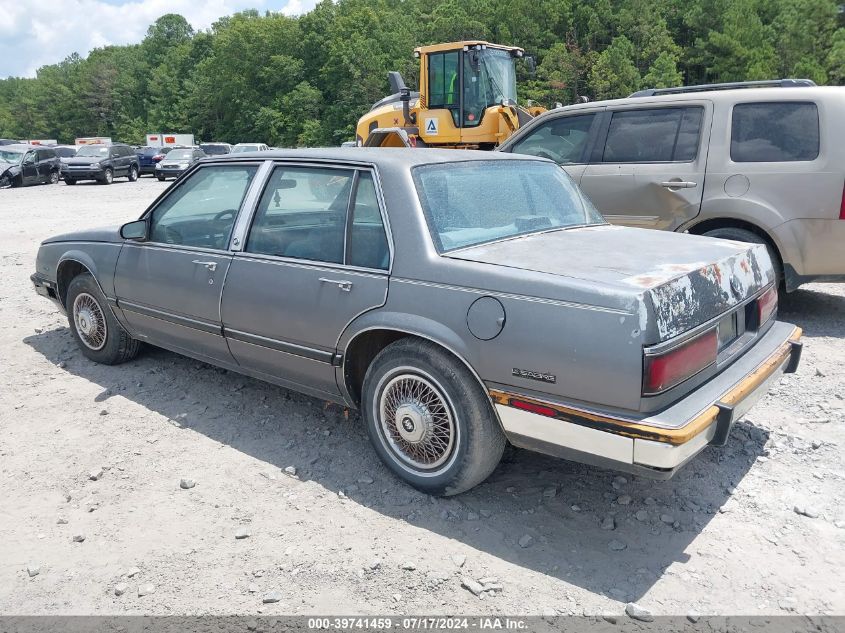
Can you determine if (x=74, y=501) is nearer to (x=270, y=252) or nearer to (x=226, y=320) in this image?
(x=226, y=320)

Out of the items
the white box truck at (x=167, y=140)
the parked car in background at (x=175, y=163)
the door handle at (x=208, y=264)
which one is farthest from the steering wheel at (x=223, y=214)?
the white box truck at (x=167, y=140)

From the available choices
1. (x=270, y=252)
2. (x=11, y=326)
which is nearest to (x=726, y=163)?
(x=270, y=252)

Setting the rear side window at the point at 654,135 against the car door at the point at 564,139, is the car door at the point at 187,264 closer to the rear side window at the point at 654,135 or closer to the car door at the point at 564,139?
the car door at the point at 564,139

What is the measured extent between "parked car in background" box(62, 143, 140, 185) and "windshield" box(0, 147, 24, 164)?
1647 mm

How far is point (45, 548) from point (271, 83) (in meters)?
72.6

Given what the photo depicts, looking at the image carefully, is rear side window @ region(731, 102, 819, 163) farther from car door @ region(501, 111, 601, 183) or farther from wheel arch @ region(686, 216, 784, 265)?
car door @ region(501, 111, 601, 183)

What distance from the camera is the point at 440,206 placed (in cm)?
353

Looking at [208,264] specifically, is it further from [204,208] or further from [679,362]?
[679,362]

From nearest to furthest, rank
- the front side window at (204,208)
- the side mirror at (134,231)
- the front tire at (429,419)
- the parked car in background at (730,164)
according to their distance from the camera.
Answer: the front tire at (429,419) < the front side window at (204,208) < the side mirror at (134,231) < the parked car in background at (730,164)

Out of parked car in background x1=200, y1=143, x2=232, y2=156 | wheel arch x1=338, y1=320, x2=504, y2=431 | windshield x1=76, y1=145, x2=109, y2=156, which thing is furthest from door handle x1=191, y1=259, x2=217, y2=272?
parked car in background x1=200, y1=143, x2=232, y2=156

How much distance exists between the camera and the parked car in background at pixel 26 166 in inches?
1030

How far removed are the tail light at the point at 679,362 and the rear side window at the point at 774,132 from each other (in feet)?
10.9

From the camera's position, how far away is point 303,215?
13.6 feet

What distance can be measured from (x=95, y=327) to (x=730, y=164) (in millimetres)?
5314
